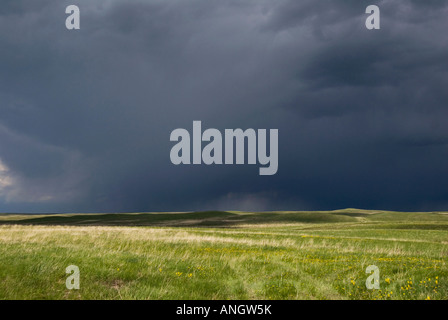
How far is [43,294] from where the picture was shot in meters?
10.1

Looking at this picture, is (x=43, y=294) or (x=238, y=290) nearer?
(x=43, y=294)

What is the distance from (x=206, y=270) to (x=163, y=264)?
76.3 inches

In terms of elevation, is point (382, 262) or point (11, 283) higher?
point (11, 283)

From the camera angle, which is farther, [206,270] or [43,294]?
[206,270]

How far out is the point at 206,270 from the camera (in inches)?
548
